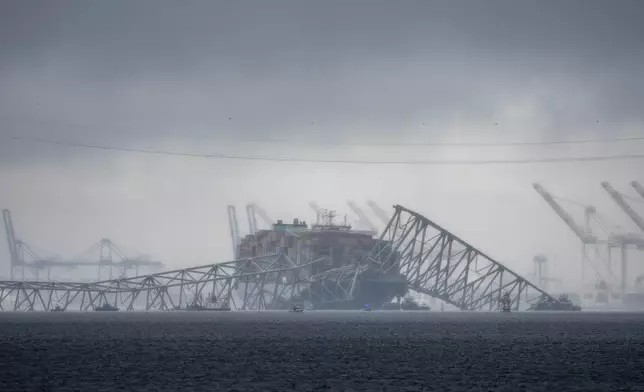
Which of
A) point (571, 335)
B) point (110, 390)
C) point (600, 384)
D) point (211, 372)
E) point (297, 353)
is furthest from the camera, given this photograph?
point (571, 335)

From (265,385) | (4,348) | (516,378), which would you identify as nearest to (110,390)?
(265,385)

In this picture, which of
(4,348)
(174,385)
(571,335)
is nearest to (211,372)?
(174,385)

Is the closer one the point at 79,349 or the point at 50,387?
the point at 50,387

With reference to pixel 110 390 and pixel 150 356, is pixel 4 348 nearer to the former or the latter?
pixel 150 356

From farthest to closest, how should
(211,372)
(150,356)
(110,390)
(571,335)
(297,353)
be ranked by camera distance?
1. (571,335)
2. (297,353)
3. (150,356)
4. (211,372)
5. (110,390)

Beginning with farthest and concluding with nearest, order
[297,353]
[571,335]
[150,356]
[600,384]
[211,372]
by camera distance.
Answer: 1. [571,335]
2. [297,353]
3. [150,356]
4. [211,372]
5. [600,384]

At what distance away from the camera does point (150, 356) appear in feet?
366

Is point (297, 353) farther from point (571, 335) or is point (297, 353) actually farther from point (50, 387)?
point (571, 335)

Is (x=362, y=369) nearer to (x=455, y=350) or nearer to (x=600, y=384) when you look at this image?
(x=600, y=384)

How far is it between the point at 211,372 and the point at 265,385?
13.0m

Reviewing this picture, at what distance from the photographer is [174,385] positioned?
79.3 meters

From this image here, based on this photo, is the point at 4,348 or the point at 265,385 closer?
the point at 265,385

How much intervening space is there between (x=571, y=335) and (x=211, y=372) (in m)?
95.9

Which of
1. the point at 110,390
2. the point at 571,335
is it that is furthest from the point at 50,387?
the point at 571,335
